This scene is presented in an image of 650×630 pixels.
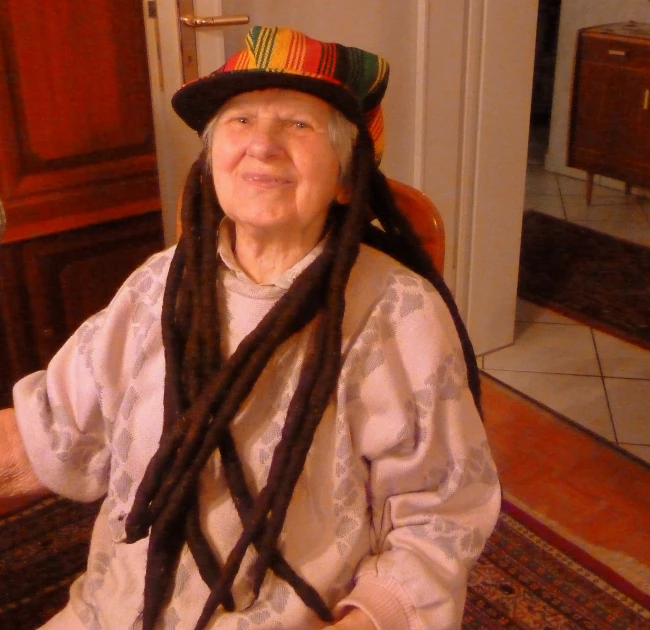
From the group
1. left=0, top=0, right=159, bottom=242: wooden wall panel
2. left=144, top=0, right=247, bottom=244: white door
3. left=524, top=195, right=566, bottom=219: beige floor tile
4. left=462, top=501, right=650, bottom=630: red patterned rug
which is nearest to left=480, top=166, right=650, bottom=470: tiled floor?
left=462, top=501, right=650, bottom=630: red patterned rug

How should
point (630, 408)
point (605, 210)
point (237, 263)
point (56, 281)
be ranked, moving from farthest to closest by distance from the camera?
point (605, 210), point (630, 408), point (56, 281), point (237, 263)

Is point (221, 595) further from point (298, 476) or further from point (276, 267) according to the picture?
point (276, 267)

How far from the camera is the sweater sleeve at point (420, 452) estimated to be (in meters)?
0.89

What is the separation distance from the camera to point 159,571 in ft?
2.99

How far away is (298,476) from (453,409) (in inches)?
7.9

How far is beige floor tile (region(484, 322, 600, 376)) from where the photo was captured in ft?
8.48

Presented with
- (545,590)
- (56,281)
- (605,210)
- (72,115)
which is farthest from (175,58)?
(605,210)

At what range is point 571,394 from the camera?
244cm

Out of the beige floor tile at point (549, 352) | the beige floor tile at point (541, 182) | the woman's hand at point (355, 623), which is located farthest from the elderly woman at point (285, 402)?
the beige floor tile at point (541, 182)

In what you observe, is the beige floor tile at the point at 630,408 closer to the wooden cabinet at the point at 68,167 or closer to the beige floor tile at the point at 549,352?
the beige floor tile at the point at 549,352

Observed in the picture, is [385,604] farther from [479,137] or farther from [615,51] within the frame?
[615,51]

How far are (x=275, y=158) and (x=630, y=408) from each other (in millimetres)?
1832

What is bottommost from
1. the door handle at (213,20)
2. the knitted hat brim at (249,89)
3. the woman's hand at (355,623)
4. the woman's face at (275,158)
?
the woman's hand at (355,623)

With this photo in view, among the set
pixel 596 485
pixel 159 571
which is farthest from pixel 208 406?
pixel 596 485
